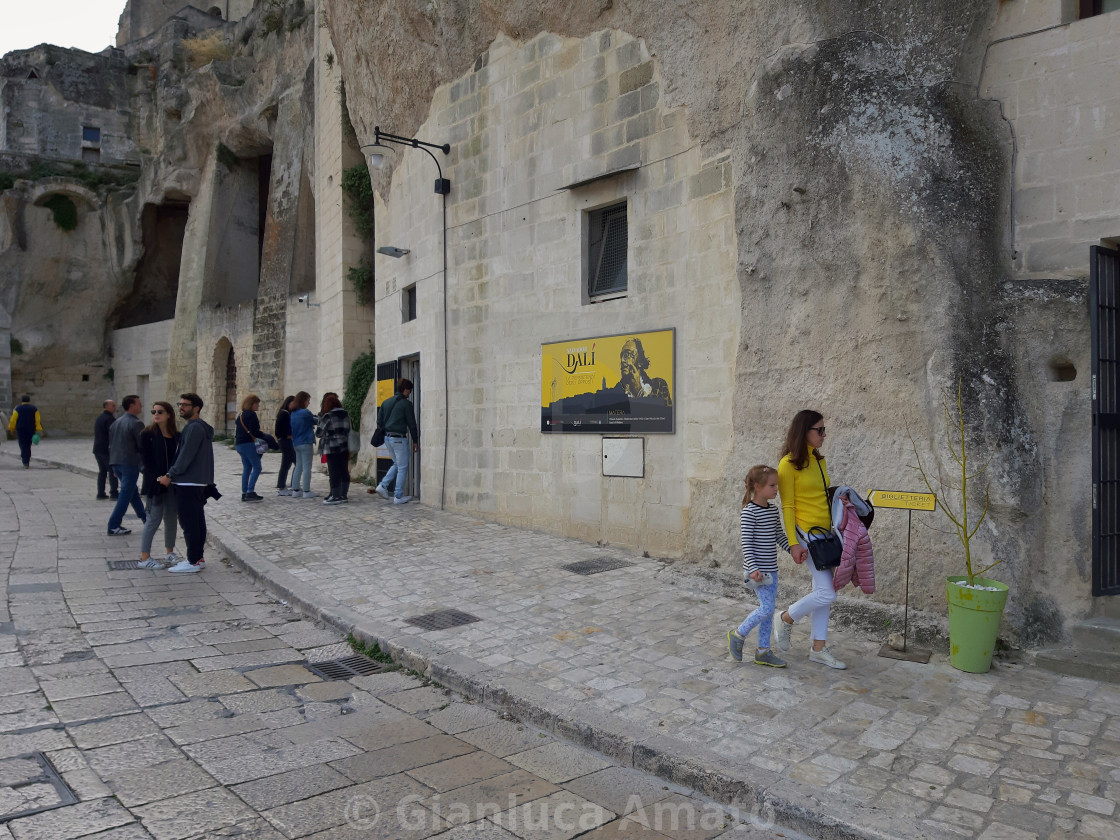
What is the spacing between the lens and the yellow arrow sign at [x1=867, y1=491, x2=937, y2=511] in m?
5.06

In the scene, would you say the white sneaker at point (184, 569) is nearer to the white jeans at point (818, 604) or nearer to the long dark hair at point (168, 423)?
the long dark hair at point (168, 423)

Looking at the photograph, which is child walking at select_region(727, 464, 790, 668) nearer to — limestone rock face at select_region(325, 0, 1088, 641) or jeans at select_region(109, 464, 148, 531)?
limestone rock face at select_region(325, 0, 1088, 641)

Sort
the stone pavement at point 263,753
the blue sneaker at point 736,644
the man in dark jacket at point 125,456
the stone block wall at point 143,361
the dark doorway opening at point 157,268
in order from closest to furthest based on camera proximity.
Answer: the stone pavement at point 263,753, the blue sneaker at point 736,644, the man in dark jacket at point 125,456, the stone block wall at point 143,361, the dark doorway opening at point 157,268

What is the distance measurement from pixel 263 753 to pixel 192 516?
4.38m

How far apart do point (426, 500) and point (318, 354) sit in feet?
29.2

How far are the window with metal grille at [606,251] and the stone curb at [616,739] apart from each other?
4.43m

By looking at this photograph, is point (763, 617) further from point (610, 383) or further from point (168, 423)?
point (168, 423)

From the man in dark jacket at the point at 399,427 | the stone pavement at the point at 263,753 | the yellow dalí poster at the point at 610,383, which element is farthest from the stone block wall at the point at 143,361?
the stone pavement at the point at 263,753

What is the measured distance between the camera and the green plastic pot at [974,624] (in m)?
4.67

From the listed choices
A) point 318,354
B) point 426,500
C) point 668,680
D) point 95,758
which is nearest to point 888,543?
point 668,680

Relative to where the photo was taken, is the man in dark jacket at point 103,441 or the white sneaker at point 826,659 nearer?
the white sneaker at point 826,659

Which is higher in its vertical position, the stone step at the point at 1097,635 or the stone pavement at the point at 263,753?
the stone step at the point at 1097,635

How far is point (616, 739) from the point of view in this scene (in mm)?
3830

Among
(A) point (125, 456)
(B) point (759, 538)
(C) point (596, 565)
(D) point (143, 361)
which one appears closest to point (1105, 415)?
(B) point (759, 538)
